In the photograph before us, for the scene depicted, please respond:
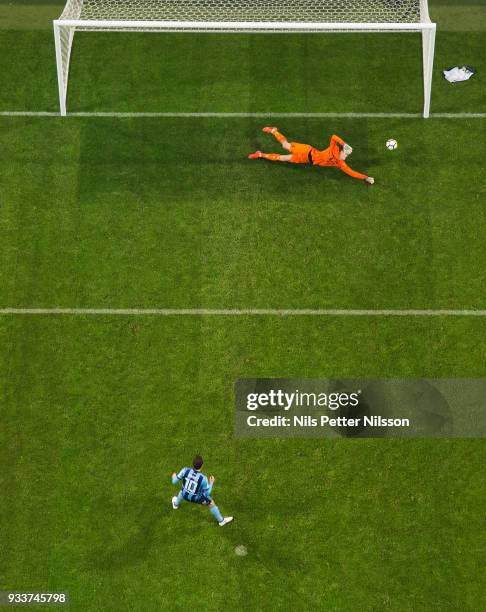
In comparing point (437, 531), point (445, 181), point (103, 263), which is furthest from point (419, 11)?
point (437, 531)

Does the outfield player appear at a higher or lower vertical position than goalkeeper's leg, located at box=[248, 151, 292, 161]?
lower

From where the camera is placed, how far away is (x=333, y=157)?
19766mm

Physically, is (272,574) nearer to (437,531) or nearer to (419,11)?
(437,531)

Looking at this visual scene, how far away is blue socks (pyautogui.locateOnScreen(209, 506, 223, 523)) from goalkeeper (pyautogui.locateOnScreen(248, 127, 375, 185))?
17.9ft

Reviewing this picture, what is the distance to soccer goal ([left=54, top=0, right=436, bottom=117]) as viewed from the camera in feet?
65.5

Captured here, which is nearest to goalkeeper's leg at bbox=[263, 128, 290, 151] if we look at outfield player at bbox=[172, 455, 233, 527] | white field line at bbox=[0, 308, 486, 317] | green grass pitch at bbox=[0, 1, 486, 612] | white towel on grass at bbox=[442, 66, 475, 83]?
green grass pitch at bbox=[0, 1, 486, 612]

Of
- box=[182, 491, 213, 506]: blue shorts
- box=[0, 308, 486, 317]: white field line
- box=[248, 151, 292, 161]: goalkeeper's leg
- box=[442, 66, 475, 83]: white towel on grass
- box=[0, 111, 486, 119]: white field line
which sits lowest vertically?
box=[182, 491, 213, 506]: blue shorts

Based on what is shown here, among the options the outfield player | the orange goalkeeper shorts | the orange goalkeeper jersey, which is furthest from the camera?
the orange goalkeeper shorts

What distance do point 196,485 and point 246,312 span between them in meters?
2.95

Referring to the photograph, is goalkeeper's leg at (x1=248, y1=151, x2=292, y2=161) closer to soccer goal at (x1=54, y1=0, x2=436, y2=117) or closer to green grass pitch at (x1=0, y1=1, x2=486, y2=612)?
green grass pitch at (x1=0, y1=1, x2=486, y2=612)

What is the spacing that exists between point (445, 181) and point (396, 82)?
6.46ft

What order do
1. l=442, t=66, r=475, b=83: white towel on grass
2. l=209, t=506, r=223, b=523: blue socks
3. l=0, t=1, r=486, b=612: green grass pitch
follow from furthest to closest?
l=442, t=66, r=475, b=83: white towel on grass
l=0, t=1, r=486, b=612: green grass pitch
l=209, t=506, r=223, b=523: blue socks

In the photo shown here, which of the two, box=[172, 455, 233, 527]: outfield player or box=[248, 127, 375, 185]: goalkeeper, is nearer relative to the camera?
box=[172, 455, 233, 527]: outfield player

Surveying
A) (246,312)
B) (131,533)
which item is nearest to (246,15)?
(246,312)
